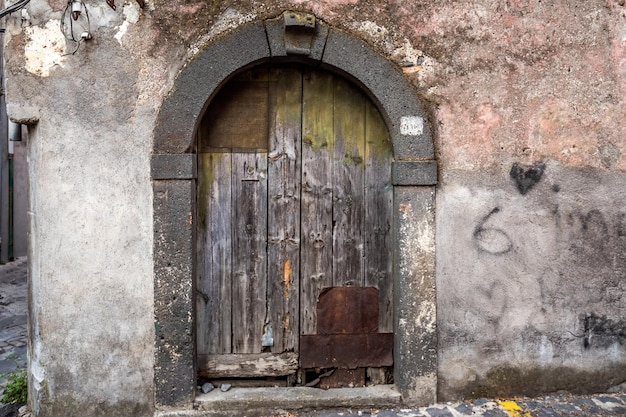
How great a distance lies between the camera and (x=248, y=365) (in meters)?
3.32

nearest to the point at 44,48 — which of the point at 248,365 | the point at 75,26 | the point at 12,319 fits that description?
the point at 75,26

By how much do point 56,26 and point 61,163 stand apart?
83cm

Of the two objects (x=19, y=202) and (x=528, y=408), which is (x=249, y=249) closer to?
(x=528, y=408)

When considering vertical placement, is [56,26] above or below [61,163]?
above

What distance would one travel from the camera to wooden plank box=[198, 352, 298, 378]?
3.30m

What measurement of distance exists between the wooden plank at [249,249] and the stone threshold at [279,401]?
1.06 feet

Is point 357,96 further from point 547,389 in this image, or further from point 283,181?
point 547,389

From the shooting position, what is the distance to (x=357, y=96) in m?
3.35

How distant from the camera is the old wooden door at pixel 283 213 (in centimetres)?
329

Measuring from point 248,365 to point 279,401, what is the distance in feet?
1.13

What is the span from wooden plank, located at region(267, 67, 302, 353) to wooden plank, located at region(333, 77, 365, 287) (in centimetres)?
26

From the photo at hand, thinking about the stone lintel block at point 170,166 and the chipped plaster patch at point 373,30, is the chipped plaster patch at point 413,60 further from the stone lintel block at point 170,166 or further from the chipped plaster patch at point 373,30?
the stone lintel block at point 170,166

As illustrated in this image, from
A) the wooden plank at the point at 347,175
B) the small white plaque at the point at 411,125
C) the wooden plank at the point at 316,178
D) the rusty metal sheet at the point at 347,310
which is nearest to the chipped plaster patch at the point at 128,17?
the wooden plank at the point at 316,178

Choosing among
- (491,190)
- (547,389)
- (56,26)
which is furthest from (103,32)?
(547,389)
